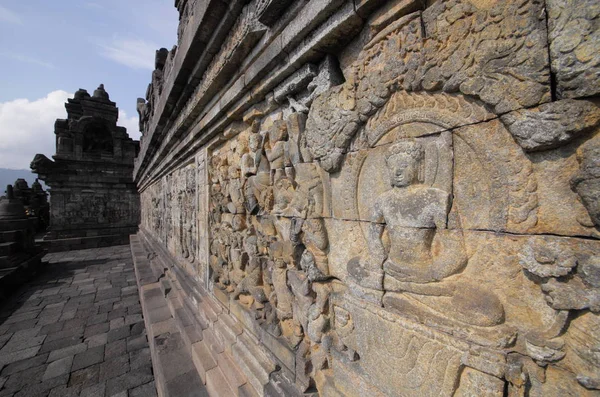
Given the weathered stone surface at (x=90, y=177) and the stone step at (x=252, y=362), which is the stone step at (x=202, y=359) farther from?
the weathered stone surface at (x=90, y=177)

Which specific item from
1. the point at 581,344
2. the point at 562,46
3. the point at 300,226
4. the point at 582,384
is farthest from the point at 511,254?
the point at 300,226

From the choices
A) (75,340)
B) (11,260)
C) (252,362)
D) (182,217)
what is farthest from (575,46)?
(11,260)

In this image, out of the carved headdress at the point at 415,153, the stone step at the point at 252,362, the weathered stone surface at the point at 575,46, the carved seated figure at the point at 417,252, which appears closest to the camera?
the weathered stone surface at the point at 575,46

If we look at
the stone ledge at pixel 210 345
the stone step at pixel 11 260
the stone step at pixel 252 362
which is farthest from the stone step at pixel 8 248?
the stone step at pixel 252 362

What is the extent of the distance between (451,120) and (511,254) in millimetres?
668

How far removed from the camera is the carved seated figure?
120cm

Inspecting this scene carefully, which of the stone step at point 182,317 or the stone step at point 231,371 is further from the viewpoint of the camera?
the stone step at point 182,317

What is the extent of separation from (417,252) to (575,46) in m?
1.02

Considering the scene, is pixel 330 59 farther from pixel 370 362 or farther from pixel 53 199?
pixel 53 199

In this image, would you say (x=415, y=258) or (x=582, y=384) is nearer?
(x=582, y=384)

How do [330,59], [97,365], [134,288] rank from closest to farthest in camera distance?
A: [330,59] → [97,365] → [134,288]

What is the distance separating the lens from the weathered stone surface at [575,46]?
0.82m

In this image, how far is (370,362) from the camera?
1629 millimetres

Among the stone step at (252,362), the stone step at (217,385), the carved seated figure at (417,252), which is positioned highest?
the carved seated figure at (417,252)
